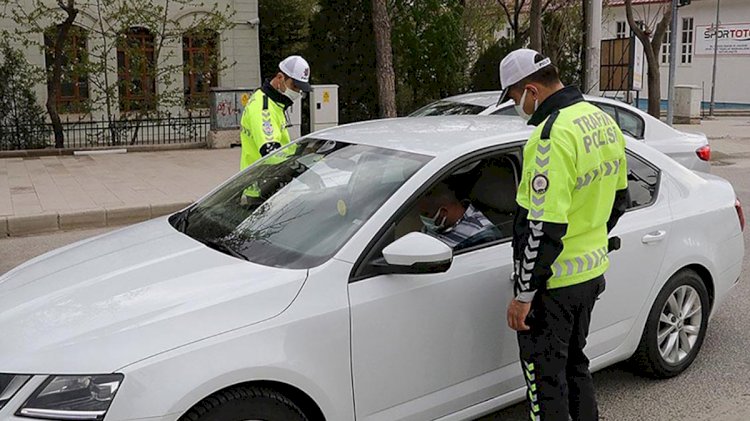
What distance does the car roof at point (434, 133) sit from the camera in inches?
143

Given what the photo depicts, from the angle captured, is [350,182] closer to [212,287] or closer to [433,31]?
[212,287]

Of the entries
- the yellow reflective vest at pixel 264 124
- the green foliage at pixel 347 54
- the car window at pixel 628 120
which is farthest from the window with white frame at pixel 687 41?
the yellow reflective vest at pixel 264 124

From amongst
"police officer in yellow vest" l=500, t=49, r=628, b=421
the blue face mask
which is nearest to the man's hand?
"police officer in yellow vest" l=500, t=49, r=628, b=421

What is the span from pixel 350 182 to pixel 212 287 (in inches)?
36.5

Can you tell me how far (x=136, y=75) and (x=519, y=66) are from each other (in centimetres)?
1631

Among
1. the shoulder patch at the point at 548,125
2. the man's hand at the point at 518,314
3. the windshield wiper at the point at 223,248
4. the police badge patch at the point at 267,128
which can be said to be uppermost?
the shoulder patch at the point at 548,125

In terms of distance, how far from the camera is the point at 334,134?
4.17 metres

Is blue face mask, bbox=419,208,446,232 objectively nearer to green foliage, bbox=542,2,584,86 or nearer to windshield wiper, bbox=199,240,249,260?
windshield wiper, bbox=199,240,249,260

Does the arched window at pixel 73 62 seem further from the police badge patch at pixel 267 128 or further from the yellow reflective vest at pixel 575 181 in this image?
the yellow reflective vest at pixel 575 181

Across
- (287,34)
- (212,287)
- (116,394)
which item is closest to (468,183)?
(212,287)

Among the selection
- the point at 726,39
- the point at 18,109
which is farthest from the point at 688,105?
the point at 18,109

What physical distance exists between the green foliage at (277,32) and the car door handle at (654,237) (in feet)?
73.7

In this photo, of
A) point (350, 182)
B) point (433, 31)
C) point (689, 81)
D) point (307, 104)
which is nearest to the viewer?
point (350, 182)

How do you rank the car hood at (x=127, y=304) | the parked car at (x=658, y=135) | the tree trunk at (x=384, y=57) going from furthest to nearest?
the tree trunk at (x=384, y=57)
the parked car at (x=658, y=135)
the car hood at (x=127, y=304)
